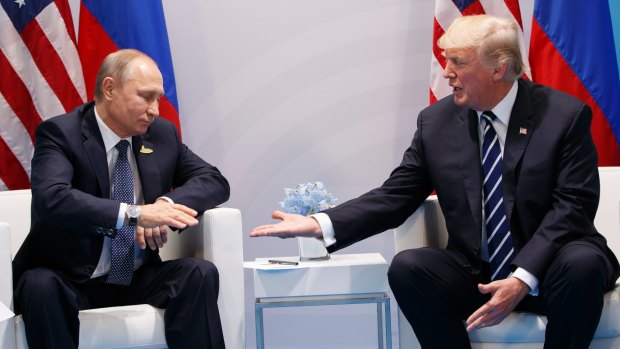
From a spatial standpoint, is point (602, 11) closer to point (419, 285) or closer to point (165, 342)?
point (419, 285)

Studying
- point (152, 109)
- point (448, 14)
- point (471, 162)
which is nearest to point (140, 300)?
point (152, 109)

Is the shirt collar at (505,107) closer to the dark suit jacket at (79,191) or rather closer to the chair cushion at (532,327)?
the chair cushion at (532,327)

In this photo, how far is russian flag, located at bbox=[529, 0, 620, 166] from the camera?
398 centimetres

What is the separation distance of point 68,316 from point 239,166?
1809 millimetres

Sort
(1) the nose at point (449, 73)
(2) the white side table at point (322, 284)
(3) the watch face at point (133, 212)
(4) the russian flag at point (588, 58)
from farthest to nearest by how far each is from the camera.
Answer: (4) the russian flag at point (588, 58), (2) the white side table at point (322, 284), (1) the nose at point (449, 73), (3) the watch face at point (133, 212)

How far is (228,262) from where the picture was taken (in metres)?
3.02

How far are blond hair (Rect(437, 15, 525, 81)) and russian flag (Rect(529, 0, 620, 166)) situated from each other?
3.66 ft

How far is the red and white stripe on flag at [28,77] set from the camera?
408cm

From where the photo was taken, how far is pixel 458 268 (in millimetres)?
2857

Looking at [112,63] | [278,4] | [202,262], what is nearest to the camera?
[202,262]

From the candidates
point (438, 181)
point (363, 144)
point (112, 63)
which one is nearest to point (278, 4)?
point (363, 144)

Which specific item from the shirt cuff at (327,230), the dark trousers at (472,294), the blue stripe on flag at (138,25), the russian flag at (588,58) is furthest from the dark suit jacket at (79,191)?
the russian flag at (588,58)

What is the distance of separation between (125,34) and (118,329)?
5.83 feet

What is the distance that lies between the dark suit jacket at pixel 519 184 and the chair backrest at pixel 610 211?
52cm
